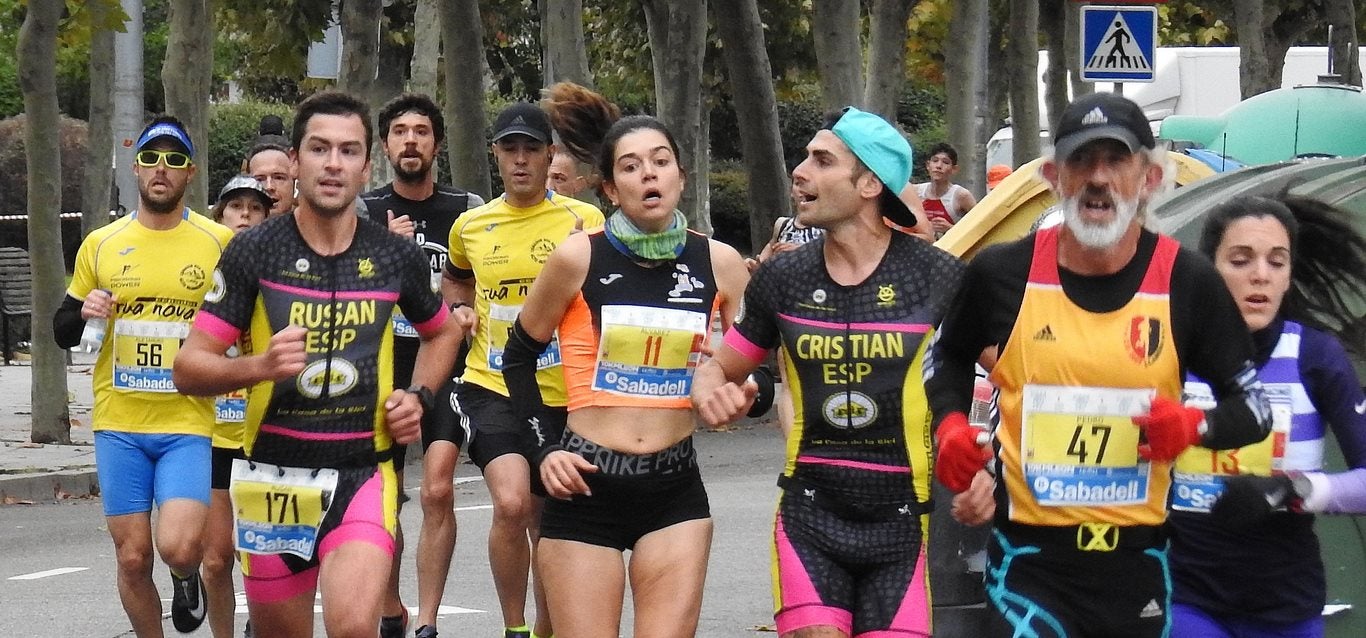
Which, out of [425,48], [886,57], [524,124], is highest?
[425,48]

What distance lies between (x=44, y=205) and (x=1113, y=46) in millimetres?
8744

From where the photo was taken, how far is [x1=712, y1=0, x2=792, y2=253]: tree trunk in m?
20.3

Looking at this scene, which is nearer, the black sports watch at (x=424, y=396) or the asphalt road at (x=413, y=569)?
the black sports watch at (x=424, y=396)

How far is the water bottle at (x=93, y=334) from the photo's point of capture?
884 centimetres

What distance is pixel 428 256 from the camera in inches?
352

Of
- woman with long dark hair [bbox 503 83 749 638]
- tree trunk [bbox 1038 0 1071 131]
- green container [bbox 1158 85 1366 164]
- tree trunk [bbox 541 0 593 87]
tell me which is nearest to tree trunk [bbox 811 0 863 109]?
tree trunk [bbox 541 0 593 87]

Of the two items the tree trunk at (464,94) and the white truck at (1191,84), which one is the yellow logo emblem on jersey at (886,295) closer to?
the tree trunk at (464,94)

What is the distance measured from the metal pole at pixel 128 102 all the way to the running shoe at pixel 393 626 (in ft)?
41.9

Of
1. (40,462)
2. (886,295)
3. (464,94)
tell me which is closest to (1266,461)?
(886,295)

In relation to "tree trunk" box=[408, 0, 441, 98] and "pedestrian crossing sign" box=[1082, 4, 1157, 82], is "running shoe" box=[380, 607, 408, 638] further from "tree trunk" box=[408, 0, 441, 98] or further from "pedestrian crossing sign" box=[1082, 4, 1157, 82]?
"tree trunk" box=[408, 0, 441, 98]

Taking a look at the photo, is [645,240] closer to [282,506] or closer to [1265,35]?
[282,506]

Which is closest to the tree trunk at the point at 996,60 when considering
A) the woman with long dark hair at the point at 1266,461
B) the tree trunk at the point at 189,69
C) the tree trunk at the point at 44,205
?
the tree trunk at the point at 189,69

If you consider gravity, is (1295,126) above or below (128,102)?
below

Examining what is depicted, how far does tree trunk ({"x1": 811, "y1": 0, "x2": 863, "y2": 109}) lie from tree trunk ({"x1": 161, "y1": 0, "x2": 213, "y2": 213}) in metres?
6.44
